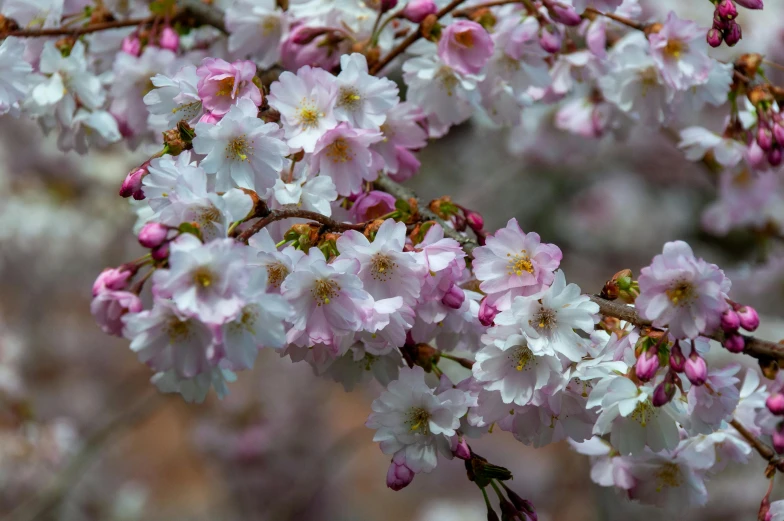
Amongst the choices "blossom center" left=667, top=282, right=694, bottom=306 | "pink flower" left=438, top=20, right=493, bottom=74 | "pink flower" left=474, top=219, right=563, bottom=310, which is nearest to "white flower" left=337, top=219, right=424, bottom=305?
"pink flower" left=474, top=219, right=563, bottom=310

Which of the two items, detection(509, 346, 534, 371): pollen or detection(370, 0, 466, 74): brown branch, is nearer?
detection(509, 346, 534, 371): pollen

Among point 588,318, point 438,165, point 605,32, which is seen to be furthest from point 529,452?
point 588,318

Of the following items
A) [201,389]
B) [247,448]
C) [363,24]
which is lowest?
[247,448]

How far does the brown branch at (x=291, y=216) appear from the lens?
3.03 feet

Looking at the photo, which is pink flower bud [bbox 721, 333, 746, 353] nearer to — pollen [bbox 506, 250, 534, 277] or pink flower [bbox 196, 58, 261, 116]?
pollen [bbox 506, 250, 534, 277]

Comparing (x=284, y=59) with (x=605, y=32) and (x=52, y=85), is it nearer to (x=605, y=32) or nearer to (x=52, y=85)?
(x=52, y=85)

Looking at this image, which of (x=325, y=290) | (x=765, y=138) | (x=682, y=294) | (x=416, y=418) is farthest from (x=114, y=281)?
(x=765, y=138)

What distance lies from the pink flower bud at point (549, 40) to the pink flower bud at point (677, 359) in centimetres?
68

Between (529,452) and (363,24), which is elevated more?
(363,24)

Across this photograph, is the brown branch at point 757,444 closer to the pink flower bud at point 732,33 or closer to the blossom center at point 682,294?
the blossom center at point 682,294

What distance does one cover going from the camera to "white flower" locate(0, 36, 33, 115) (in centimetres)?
117

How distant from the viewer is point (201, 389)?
35.5 inches

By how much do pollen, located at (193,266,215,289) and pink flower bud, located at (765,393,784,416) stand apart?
2.88 feet

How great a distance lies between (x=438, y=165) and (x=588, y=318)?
156 inches
